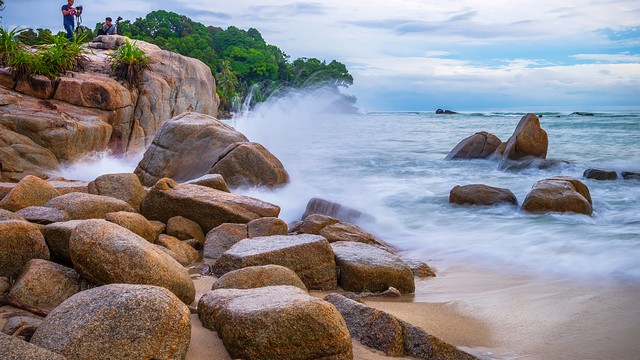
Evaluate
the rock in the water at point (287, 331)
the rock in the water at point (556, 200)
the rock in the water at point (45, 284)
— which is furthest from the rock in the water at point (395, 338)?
the rock in the water at point (556, 200)

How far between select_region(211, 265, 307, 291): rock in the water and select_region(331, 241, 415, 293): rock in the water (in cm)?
91

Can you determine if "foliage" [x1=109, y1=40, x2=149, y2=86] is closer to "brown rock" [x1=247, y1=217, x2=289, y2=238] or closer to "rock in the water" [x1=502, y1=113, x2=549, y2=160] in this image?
"brown rock" [x1=247, y1=217, x2=289, y2=238]

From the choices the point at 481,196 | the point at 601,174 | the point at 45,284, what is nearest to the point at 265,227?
the point at 45,284

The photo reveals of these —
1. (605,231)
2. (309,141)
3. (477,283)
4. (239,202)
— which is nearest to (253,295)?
(477,283)

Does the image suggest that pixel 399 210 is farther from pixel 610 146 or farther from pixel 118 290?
pixel 610 146

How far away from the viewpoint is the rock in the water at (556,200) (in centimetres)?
916

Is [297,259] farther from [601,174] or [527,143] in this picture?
[527,143]

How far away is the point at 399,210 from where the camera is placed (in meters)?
10.3

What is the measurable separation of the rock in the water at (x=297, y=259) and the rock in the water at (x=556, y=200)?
17.4 ft

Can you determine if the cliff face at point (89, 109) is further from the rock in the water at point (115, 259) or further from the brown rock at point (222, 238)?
the rock in the water at point (115, 259)

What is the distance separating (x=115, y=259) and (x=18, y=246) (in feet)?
3.11

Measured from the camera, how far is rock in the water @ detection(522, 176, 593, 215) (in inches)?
360

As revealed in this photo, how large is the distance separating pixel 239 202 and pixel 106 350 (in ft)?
13.5

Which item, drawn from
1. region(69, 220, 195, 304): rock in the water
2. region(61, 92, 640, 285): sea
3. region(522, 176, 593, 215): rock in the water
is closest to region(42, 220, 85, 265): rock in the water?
region(69, 220, 195, 304): rock in the water
